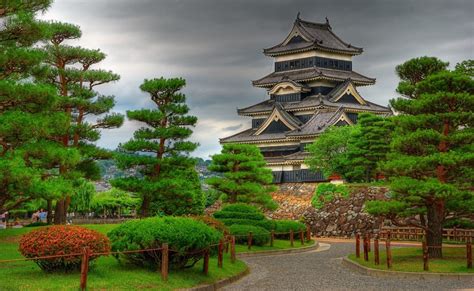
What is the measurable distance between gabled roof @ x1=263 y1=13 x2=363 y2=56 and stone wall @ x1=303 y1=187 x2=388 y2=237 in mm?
23759

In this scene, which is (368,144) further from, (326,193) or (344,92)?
(344,92)

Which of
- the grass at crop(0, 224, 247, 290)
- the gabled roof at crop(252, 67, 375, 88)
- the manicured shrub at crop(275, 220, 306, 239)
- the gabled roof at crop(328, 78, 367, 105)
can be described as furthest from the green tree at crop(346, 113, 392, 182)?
the grass at crop(0, 224, 247, 290)

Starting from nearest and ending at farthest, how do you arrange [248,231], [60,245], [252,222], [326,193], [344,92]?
[60,245] < [248,231] < [252,222] < [326,193] < [344,92]

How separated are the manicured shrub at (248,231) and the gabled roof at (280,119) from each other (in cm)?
2922

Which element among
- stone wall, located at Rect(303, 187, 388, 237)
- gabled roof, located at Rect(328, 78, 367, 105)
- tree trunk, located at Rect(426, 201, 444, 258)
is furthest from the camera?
gabled roof, located at Rect(328, 78, 367, 105)

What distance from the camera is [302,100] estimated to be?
66.0 meters

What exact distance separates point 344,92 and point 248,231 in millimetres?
36085

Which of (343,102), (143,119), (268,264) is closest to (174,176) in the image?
(143,119)

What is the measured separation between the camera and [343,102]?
65062 millimetres

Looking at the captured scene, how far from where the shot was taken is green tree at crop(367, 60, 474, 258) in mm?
23516

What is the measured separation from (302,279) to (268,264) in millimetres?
5620

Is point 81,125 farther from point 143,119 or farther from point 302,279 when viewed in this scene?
point 302,279

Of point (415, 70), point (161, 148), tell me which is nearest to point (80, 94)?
point (161, 148)

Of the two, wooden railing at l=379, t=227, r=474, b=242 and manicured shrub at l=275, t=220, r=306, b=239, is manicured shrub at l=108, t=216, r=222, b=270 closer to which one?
manicured shrub at l=275, t=220, r=306, b=239
